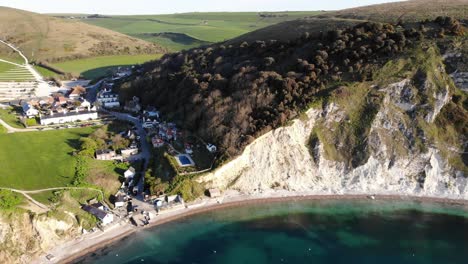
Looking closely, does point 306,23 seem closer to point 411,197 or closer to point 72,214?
point 411,197

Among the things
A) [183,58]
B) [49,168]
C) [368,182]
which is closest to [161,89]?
[183,58]

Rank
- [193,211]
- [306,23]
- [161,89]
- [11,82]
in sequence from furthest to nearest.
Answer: [11,82]
[306,23]
[161,89]
[193,211]

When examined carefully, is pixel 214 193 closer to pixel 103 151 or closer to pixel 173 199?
pixel 173 199

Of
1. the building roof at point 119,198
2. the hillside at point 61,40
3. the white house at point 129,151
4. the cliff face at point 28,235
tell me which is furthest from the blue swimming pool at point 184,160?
the hillside at point 61,40

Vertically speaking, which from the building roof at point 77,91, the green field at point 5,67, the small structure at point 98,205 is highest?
the green field at point 5,67

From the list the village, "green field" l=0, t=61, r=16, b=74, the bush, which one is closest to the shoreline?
the village

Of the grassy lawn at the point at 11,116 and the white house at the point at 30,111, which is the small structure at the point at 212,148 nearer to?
the grassy lawn at the point at 11,116

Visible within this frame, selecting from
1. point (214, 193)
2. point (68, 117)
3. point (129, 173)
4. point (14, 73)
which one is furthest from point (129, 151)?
point (14, 73)

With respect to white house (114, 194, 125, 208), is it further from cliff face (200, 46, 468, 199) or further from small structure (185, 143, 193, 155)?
small structure (185, 143, 193, 155)
